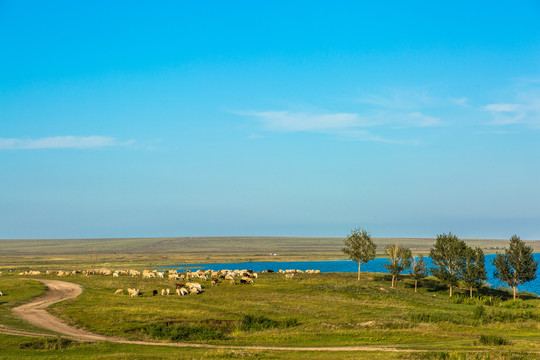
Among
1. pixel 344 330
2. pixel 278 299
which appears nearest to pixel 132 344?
pixel 344 330

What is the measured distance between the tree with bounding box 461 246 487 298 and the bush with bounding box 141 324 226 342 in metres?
48.5

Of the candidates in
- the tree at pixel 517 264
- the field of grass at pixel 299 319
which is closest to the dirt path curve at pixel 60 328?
the field of grass at pixel 299 319

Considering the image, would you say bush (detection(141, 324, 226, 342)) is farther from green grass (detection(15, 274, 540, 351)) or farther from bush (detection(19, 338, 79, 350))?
bush (detection(19, 338, 79, 350))

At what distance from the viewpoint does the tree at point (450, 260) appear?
7650cm

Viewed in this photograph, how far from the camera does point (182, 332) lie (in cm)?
4072

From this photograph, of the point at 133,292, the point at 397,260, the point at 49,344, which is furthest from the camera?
the point at 397,260

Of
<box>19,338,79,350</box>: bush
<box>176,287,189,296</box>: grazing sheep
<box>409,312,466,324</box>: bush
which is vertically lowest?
<box>409,312,466,324</box>: bush

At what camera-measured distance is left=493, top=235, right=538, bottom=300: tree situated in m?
76.4

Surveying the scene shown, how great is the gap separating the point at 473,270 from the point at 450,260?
11.8 feet

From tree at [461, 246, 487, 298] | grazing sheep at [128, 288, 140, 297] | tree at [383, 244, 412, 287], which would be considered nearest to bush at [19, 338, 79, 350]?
grazing sheep at [128, 288, 140, 297]

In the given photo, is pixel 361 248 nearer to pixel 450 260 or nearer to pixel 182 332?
pixel 450 260

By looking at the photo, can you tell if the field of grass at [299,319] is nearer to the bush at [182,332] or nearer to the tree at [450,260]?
the bush at [182,332]

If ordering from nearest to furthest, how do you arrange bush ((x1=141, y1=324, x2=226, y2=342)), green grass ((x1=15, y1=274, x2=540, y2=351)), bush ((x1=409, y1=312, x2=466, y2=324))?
bush ((x1=141, y1=324, x2=226, y2=342))
green grass ((x1=15, y1=274, x2=540, y2=351))
bush ((x1=409, y1=312, x2=466, y2=324))

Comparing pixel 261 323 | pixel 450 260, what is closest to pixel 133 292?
pixel 261 323
